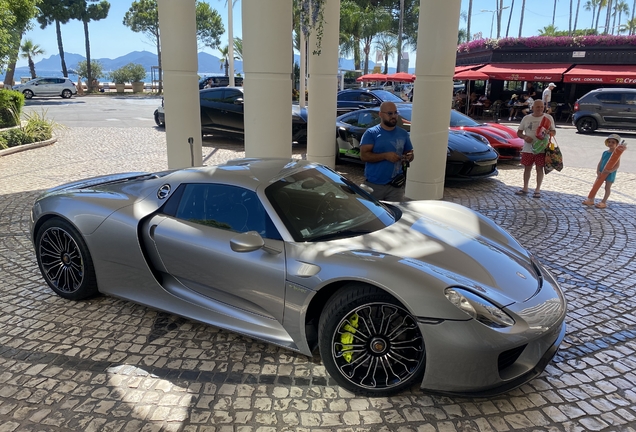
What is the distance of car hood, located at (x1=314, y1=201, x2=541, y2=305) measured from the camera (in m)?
2.90

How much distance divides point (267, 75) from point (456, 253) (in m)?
3.91

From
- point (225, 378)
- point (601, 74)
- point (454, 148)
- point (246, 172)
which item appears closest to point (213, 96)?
point (454, 148)

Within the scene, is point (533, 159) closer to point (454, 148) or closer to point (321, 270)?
point (454, 148)

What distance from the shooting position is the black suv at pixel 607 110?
17.5 metres

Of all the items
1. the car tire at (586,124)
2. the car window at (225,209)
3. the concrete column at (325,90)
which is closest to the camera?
the car window at (225,209)

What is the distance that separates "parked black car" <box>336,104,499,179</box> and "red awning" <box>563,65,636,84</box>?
712 inches

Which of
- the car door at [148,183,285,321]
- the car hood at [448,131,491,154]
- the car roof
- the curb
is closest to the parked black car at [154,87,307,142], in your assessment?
the curb

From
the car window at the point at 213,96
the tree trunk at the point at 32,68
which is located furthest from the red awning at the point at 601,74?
the tree trunk at the point at 32,68

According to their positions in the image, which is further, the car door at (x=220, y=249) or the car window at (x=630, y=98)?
the car window at (x=630, y=98)

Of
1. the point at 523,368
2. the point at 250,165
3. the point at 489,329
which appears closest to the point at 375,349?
the point at 489,329

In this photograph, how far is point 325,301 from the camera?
3045 millimetres

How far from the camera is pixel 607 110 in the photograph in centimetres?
1784

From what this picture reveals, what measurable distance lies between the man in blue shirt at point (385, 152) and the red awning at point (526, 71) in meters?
22.6

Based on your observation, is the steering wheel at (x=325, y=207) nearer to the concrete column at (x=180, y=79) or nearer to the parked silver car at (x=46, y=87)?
the concrete column at (x=180, y=79)
